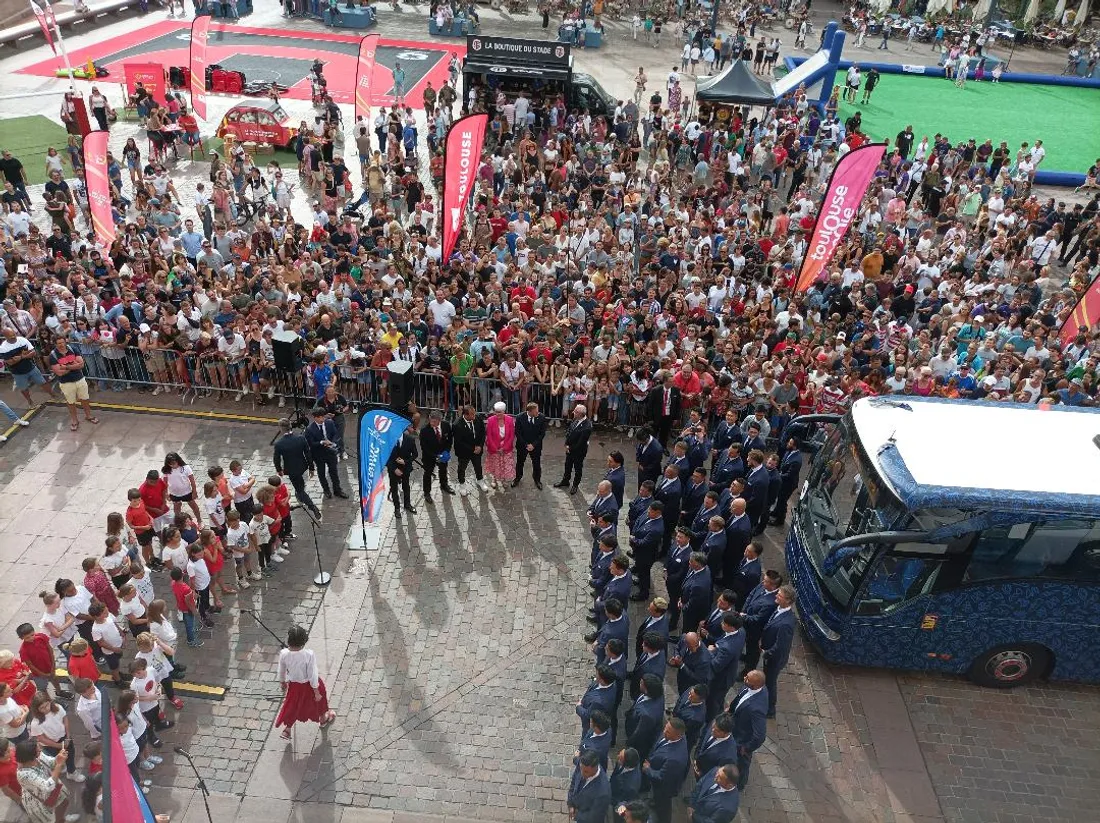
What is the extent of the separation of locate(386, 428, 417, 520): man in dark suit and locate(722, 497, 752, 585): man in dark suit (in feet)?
15.2

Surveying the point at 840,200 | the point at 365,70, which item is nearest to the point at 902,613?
the point at 840,200

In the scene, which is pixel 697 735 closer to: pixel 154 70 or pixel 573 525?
pixel 573 525

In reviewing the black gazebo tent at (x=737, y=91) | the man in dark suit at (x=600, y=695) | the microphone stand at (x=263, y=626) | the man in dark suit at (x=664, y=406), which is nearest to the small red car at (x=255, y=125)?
the black gazebo tent at (x=737, y=91)

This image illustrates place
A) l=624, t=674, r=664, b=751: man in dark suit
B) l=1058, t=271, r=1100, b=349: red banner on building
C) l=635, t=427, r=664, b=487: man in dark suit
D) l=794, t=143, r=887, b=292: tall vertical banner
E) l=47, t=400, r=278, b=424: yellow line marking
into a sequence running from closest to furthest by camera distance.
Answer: l=624, t=674, r=664, b=751: man in dark suit → l=635, t=427, r=664, b=487: man in dark suit → l=47, t=400, r=278, b=424: yellow line marking → l=1058, t=271, r=1100, b=349: red banner on building → l=794, t=143, r=887, b=292: tall vertical banner

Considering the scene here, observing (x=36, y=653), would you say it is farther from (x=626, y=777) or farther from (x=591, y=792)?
(x=626, y=777)

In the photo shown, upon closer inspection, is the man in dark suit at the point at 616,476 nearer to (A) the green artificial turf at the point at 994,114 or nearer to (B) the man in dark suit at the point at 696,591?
(B) the man in dark suit at the point at 696,591

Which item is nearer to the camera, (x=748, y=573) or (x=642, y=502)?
(x=748, y=573)

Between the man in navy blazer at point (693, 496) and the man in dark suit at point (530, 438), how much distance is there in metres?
2.40

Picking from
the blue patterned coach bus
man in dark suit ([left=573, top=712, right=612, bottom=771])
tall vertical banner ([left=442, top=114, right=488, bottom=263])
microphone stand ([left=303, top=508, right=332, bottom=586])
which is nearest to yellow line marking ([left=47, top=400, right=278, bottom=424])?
microphone stand ([left=303, top=508, right=332, bottom=586])

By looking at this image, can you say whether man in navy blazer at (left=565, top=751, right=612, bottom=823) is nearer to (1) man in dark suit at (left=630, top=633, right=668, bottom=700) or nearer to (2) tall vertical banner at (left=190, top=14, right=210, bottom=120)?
(1) man in dark suit at (left=630, top=633, right=668, bottom=700)

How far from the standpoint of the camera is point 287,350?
13695mm

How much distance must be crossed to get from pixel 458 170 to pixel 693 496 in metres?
8.39

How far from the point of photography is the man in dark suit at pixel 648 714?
789 centimetres

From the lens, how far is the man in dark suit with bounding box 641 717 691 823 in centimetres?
748
